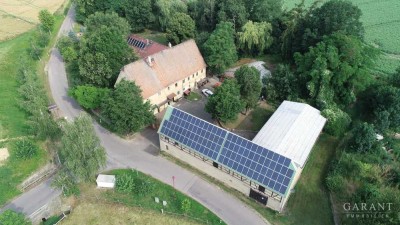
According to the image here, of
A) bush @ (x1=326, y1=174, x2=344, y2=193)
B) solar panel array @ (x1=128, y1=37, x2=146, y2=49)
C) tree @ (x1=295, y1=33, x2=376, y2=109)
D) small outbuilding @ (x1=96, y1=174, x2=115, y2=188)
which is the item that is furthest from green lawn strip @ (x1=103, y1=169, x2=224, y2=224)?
solar panel array @ (x1=128, y1=37, x2=146, y2=49)

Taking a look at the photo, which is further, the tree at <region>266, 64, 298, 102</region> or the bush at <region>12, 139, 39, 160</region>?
the tree at <region>266, 64, 298, 102</region>

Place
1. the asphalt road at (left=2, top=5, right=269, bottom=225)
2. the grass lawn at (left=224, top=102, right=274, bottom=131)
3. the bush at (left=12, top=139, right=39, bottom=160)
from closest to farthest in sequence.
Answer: the asphalt road at (left=2, top=5, right=269, bottom=225) → the bush at (left=12, top=139, right=39, bottom=160) → the grass lawn at (left=224, top=102, right=274, bottom=131)

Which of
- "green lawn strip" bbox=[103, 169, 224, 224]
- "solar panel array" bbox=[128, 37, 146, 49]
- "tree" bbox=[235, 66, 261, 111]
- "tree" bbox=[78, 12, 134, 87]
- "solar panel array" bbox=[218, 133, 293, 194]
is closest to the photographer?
"solar panel array" bbox=[218, 133, 293, 194]

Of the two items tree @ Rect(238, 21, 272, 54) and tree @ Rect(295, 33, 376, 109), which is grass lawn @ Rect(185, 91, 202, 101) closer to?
tree @ Rect(238, 21, 272, 54)

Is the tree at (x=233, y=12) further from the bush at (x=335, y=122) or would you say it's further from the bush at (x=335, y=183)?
the bush at (x=335, y=183)

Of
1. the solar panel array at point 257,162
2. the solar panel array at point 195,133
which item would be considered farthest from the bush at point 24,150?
the solar panel array at point 257,162

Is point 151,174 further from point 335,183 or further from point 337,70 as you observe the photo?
point 337,70

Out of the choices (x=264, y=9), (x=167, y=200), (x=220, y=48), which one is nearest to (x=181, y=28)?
(x=220, y=48)

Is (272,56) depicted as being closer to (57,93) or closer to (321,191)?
(321,191)
